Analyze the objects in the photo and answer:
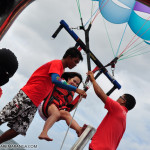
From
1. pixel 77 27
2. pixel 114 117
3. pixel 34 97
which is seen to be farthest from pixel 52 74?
pixel 77 27

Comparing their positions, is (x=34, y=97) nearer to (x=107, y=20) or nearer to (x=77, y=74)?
(x=77, y=74)

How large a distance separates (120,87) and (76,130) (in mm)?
1334

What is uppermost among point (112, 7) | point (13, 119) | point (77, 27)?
point (112, 7)

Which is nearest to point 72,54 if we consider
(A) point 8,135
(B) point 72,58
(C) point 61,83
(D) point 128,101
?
(B) point 72,58

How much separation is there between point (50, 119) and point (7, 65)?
1.41 meters

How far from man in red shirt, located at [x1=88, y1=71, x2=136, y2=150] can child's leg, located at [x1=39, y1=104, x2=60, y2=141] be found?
1.79 feet

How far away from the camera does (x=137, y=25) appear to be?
227 inches

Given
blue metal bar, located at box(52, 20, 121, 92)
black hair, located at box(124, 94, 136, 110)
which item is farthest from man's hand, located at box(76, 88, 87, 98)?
blue metal bar, located at box(52, 20, 121, 92)

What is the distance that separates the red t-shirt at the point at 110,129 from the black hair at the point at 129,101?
0.18 m

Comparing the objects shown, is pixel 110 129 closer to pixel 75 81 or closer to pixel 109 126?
pixel 109 126

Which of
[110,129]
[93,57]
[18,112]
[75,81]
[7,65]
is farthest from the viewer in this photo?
[93,57]

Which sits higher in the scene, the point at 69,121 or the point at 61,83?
the point at 61,83

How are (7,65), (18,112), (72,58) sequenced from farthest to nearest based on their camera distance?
(72,58)
(18,112)
(7,65)

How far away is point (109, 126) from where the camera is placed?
2.49 m
